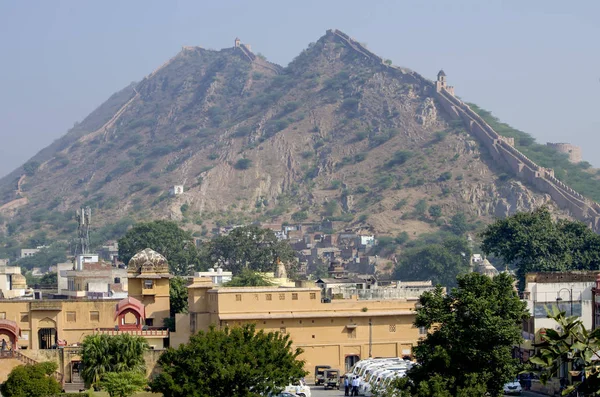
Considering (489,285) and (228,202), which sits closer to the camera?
(489,285)

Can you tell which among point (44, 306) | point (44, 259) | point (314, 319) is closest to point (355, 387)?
point (314, 319)

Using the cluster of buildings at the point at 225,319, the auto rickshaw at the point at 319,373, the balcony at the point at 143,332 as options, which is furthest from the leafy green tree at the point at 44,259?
the auto rickshaw at the point at 319,373

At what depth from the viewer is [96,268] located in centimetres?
8788

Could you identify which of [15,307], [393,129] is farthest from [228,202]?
[15,307]

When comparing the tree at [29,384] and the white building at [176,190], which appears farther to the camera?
the white building at [176,190]

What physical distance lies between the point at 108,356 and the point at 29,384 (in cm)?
265

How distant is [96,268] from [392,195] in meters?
73.4

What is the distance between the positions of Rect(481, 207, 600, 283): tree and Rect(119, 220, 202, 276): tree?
88.9ft

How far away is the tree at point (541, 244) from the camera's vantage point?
83.2 m

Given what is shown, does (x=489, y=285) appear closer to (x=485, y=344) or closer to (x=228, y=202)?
(x=485, y=344)

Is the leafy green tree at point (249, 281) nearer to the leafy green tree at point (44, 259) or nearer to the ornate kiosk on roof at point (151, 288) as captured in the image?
the ornate kiosk on roof at point (151, 288)

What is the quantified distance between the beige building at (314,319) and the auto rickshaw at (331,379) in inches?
71.4

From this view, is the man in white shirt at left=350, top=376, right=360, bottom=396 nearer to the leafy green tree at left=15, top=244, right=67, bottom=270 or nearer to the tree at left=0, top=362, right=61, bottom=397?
the tree at left=0, top=362, right=61, bottom=397

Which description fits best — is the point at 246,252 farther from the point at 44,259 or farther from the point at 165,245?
the point at 44,259
